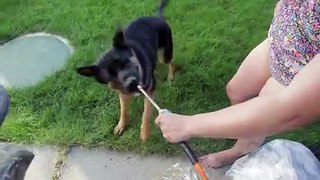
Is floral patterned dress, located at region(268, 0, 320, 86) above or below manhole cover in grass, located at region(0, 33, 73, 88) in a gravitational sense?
above

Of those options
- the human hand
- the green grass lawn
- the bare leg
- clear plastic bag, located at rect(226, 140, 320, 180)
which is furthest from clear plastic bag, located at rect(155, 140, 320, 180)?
the green grass lawn

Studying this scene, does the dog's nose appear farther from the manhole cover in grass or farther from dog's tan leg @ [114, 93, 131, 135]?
the manhole cover in grass

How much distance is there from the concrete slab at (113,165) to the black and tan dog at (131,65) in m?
0.14

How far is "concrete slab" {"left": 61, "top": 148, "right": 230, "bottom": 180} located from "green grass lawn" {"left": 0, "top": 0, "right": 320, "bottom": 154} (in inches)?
2.2

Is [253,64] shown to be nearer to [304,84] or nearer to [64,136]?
[304,84]

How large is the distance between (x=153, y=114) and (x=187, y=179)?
0.46m

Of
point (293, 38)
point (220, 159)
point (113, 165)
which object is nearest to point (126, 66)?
point (113, 165)

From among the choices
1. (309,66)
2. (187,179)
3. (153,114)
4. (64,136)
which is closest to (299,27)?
(309,66)

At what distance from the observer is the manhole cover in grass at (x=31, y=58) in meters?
3.10

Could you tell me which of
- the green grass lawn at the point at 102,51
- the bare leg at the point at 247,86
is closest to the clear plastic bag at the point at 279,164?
the bare leg at the point at 247,86

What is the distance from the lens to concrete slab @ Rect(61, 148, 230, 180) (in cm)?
252

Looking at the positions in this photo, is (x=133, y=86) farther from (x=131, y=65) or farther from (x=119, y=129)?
(x=119, y=129)

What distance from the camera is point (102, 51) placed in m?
3.17

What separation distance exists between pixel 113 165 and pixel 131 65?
1.48 feet
